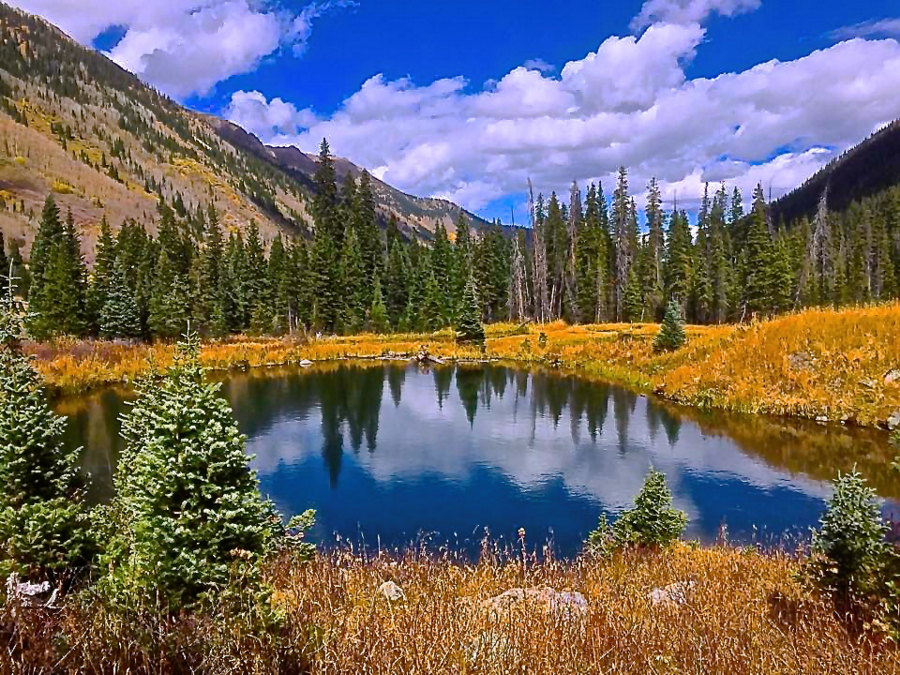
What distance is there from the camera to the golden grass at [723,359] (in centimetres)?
2583

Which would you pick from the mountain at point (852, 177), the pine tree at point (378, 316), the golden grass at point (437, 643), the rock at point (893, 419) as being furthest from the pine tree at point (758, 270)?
the mountain at point (852, 177)

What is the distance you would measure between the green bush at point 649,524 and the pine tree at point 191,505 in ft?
24.8

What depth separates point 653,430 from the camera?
25547mm

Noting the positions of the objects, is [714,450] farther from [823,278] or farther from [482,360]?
[823,278]

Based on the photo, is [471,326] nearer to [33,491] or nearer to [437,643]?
[33,491]

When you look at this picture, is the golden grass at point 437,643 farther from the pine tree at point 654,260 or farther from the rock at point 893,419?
the pine tree at point 654,260

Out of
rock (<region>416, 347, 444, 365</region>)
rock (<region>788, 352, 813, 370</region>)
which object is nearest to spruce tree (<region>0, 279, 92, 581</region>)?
rock (<region>788, 352, 813, 370</region>)

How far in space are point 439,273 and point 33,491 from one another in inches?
2437

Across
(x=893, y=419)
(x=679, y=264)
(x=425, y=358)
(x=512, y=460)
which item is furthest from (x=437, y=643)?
(x=679, y=264)

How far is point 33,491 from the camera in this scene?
25.1 ft

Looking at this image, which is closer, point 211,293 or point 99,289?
point 99,289

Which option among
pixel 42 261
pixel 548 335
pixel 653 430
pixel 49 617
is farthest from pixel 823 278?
pixel 42 261

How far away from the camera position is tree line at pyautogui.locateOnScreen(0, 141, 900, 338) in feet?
165

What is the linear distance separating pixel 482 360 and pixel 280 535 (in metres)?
38.1
